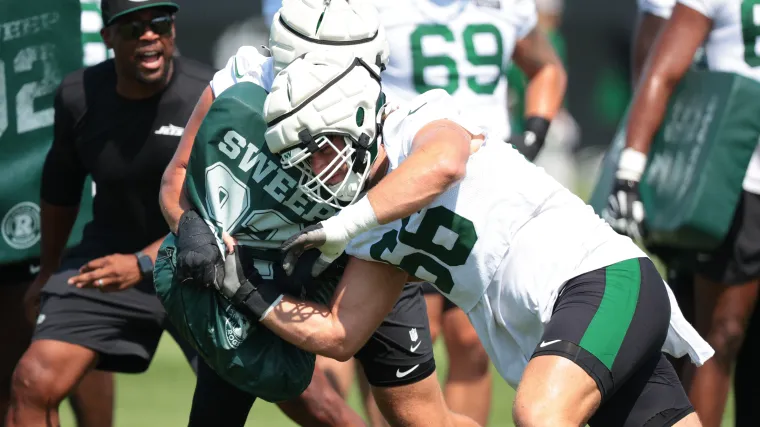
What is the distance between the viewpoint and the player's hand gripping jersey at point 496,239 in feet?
12.0

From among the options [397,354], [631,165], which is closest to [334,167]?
[397,354]

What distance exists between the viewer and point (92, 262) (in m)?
4.96

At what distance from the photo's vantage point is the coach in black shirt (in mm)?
5047

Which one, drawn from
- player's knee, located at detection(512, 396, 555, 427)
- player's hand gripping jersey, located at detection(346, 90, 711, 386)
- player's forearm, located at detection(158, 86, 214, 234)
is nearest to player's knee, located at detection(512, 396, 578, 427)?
player's knee, located at detection(512, 396, 555, 427)

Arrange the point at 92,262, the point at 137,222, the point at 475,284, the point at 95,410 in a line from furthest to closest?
the point at 95,410 → the point at 137,222 → the point at 92,262 → the point at 475,284

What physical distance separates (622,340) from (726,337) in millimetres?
1774

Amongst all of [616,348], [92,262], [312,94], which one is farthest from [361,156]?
[92,262]

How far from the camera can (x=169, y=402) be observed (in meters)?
6.84

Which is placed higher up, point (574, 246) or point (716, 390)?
point (574, 246)

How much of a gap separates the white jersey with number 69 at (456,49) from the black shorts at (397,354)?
148 centimetres

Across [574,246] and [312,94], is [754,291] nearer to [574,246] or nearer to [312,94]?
[574,246]

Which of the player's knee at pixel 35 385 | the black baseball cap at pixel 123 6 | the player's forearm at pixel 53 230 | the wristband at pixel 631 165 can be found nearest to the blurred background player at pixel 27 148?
the player's forearm at pixel 53 230

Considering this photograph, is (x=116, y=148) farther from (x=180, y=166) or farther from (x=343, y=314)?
(x=343, y=314)

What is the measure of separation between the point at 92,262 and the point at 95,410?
1.11 m
